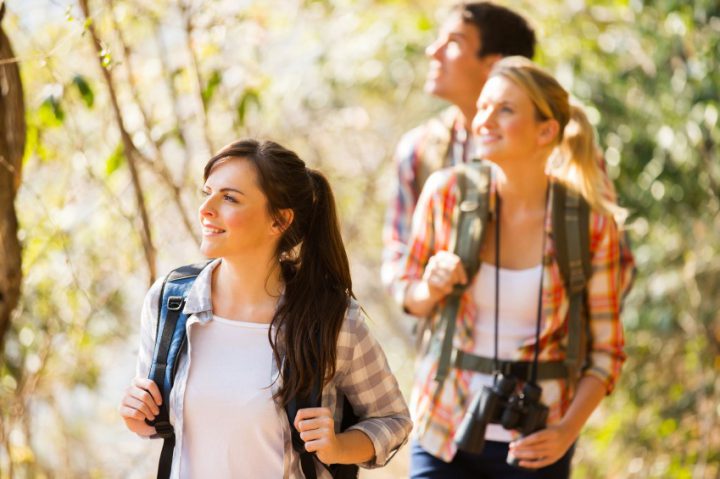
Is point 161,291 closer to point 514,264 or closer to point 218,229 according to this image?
point 218,229

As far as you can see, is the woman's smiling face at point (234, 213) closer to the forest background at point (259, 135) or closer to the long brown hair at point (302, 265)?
the long brown hair at point (302, 265)

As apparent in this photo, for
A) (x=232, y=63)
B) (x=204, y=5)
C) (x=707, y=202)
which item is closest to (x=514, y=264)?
(x=204, y=5)

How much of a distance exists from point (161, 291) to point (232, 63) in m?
2.39

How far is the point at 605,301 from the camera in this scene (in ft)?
9.29

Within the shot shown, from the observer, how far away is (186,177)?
4141 mm

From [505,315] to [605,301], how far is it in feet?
0.86

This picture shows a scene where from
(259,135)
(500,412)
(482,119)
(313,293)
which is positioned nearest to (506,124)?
(482,119)

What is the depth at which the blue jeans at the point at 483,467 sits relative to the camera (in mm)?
2789

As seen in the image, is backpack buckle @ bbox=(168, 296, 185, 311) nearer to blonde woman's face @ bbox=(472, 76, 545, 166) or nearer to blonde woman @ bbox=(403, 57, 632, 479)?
blonde woman @ bbox=(403, 57, 632, 479)

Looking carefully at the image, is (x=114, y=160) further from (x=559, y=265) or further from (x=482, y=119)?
(x=559, y=265)

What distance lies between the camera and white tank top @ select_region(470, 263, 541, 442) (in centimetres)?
279

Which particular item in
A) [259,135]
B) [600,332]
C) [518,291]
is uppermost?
[259,135]

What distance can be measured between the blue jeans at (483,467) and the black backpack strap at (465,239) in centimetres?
18

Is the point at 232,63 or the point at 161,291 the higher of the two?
the point at 232,63
